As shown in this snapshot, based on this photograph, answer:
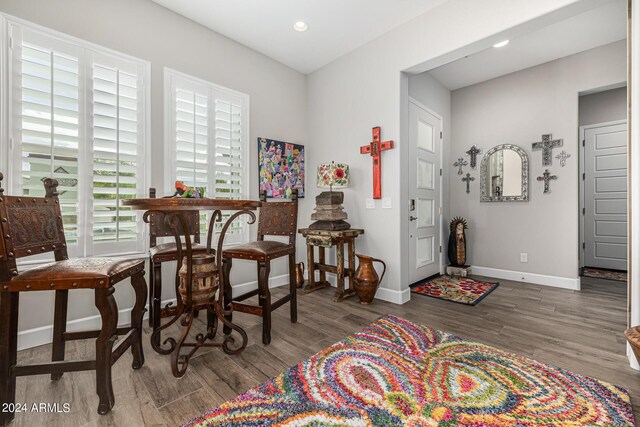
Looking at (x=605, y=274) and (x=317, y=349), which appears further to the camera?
(x=605, y=274)

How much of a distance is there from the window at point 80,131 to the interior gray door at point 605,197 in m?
5.93

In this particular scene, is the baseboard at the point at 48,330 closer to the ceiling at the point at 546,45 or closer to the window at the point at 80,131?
the window at the point at 80,131

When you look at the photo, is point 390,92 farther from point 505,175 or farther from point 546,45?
point 505,175

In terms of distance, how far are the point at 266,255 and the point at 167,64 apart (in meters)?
2.09

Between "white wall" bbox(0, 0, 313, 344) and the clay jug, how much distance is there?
1.18 m

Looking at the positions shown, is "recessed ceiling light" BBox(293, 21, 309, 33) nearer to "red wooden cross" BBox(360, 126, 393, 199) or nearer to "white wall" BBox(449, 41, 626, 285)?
"red wooden cross" BBox(360, 126, 393, 199)

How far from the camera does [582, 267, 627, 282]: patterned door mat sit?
383cm

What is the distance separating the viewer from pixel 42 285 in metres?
1.25

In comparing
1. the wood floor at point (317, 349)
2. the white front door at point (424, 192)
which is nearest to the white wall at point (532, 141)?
the white front door at point (424, 192)

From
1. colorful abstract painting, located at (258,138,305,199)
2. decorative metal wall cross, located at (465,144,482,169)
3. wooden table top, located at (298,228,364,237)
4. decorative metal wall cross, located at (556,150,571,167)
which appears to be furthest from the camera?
decorative metal wall cross, located at (465,144,482,169)

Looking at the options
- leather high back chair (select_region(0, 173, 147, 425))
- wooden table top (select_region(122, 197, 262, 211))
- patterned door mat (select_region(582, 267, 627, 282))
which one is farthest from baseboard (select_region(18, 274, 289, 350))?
patterned door mat (select_region(582, 267, 627, 282))

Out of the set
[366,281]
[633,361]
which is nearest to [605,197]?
[633,361]

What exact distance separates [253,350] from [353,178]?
2.16 m

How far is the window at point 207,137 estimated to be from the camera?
105 inches
